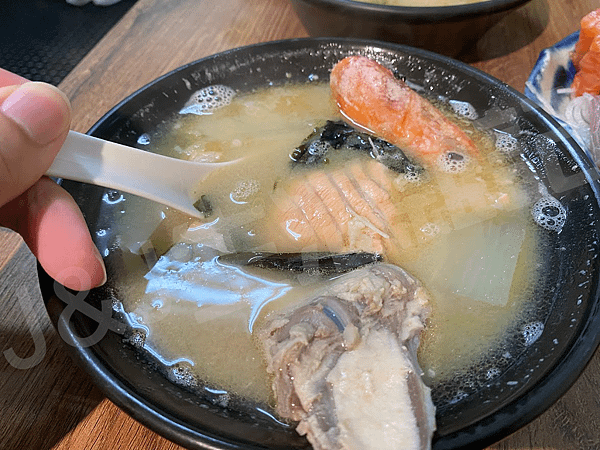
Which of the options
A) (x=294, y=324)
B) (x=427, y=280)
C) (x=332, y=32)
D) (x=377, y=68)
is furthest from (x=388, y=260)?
(x=332, y=32)

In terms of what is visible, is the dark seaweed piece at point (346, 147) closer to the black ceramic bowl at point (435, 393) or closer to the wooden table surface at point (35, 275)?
the black ceramic bowl at point (435, 393)

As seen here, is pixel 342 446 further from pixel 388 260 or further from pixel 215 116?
pixel 215 116

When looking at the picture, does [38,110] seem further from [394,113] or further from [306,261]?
[394,113]

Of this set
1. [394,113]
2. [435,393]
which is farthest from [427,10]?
[435,393]

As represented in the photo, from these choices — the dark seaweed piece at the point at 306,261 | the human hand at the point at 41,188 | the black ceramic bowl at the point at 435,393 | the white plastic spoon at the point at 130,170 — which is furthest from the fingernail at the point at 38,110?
the dark seaweed piece at the point at 306,261

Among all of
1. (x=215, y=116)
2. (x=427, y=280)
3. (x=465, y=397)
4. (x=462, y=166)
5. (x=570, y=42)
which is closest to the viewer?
(x=465, y=397)

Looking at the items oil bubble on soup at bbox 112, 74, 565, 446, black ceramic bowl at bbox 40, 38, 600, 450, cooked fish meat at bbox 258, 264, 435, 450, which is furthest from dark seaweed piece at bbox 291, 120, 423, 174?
cooked fish meat at bbox 258, 264, 435, 450
